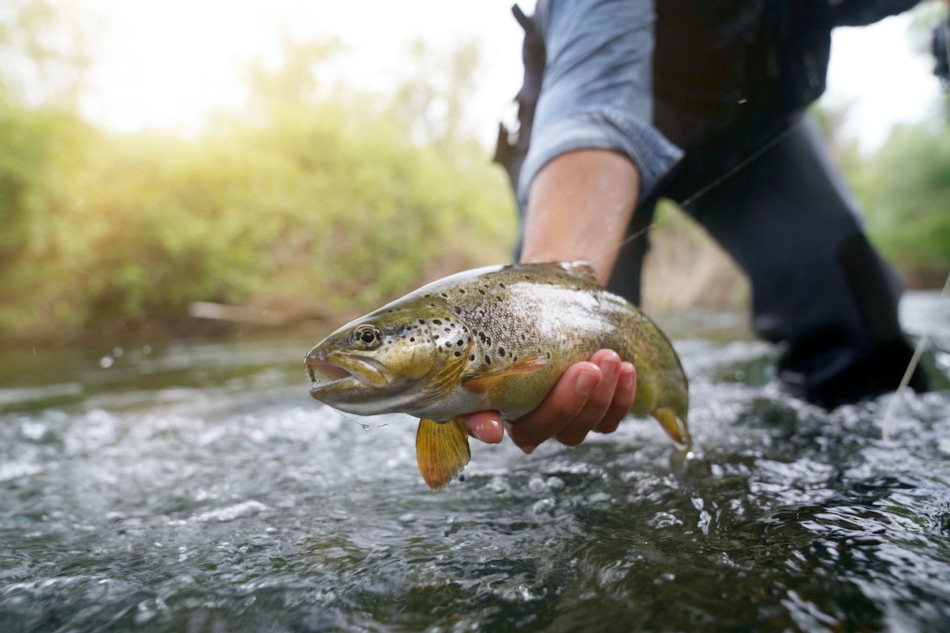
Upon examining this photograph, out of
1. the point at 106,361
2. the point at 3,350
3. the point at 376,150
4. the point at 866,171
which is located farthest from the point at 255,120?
the point at 866,171

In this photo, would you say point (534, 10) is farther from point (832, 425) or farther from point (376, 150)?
point (376, 150)

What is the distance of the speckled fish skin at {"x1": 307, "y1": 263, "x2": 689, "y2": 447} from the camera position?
1.47 m

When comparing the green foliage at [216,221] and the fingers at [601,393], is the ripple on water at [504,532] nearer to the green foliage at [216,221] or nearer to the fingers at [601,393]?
the fingers at [601,393]

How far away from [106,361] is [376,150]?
43.9 feet

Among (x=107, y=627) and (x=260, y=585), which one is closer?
(x=107, y=627)

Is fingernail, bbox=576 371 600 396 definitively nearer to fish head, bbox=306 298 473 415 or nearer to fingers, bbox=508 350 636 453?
fingers, bbox=508 350 636 453

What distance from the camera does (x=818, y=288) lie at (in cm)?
355

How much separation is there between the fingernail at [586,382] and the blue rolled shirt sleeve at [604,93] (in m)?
0.99

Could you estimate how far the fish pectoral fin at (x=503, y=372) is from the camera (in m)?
1.56

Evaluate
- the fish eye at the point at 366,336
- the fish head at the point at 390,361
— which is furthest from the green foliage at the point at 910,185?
the fish eye at the point at 366,336

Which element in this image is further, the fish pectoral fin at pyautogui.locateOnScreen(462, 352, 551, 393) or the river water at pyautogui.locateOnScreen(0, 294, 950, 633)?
the fish pectoral fin at pyautogui.locateOnScreen(462, 352, 551, 393)

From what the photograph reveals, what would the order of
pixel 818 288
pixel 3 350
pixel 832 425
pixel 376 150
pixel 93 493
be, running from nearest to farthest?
pixel 93 493, pixel 832 425, pixel 818 288, pixel 3 350, pixel 376 150

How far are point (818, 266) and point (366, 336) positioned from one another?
2.99 m

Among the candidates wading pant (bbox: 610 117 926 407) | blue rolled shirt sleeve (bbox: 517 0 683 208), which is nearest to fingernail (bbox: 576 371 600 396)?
blue rolled shirt sleeve (bbox: 517 0 683 208)
